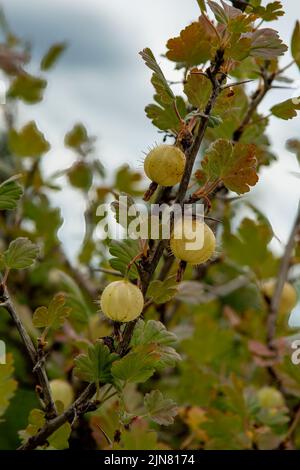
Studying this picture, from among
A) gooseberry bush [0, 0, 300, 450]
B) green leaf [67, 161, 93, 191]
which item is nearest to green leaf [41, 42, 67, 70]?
gooseberry bush [0, 0, 300, 450]

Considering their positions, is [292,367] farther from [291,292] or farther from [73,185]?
[73,185]

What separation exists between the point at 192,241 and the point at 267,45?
8.6 inches

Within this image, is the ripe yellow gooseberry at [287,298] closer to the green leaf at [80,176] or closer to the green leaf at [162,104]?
the green leaf at [80,176]

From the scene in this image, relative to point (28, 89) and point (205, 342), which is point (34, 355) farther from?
point (28, 89)

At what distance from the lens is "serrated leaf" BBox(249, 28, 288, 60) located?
65 centimetres

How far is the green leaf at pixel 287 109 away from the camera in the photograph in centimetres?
73

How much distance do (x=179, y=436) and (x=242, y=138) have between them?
0.68m

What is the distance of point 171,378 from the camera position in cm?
149

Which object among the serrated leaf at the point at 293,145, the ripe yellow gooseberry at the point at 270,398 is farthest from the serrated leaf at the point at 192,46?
the ripe yellow gooseberry at the point at 270,398

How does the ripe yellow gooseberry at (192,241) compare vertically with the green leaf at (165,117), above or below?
below

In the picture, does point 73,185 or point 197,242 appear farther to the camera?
point 73,185

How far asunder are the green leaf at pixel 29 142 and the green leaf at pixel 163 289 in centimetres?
88

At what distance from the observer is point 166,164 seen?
62 centimetres
